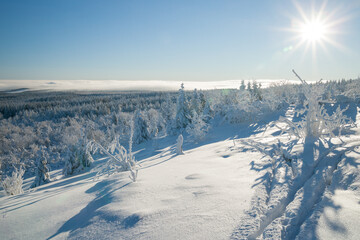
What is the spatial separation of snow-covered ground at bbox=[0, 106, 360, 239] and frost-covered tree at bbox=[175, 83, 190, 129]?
23263 millimetres

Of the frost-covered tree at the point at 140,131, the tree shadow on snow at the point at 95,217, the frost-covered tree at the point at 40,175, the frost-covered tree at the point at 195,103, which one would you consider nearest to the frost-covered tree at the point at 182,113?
the frost-covered tree at the point at 195,103

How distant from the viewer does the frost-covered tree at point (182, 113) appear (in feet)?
88.9

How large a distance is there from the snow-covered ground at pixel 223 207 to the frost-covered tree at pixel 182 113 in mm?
23263

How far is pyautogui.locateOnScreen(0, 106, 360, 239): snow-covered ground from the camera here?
1900 mm

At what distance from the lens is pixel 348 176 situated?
2672 mm

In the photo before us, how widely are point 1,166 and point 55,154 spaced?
266 inches

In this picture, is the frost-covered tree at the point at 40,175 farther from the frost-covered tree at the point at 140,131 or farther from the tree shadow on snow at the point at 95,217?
the tree shadow on snow at the point at 95,217

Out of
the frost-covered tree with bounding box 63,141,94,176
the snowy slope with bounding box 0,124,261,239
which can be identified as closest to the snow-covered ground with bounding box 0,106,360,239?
the snowy slope with bounding box 0,124,261,239

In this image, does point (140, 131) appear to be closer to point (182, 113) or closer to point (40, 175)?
point (182, 113)

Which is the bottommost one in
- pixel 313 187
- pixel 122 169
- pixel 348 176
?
pixel 122 169

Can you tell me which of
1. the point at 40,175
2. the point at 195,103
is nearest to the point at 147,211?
Result: the point at 40,175

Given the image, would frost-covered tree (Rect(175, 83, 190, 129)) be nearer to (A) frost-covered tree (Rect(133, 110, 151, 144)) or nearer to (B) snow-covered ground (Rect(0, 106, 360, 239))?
(A) frost-covered tree (Rect(133, 110, 151, 144))

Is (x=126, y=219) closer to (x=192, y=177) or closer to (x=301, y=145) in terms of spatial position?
(x=192, y=177)

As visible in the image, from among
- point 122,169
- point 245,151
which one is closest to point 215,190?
point 245,151
